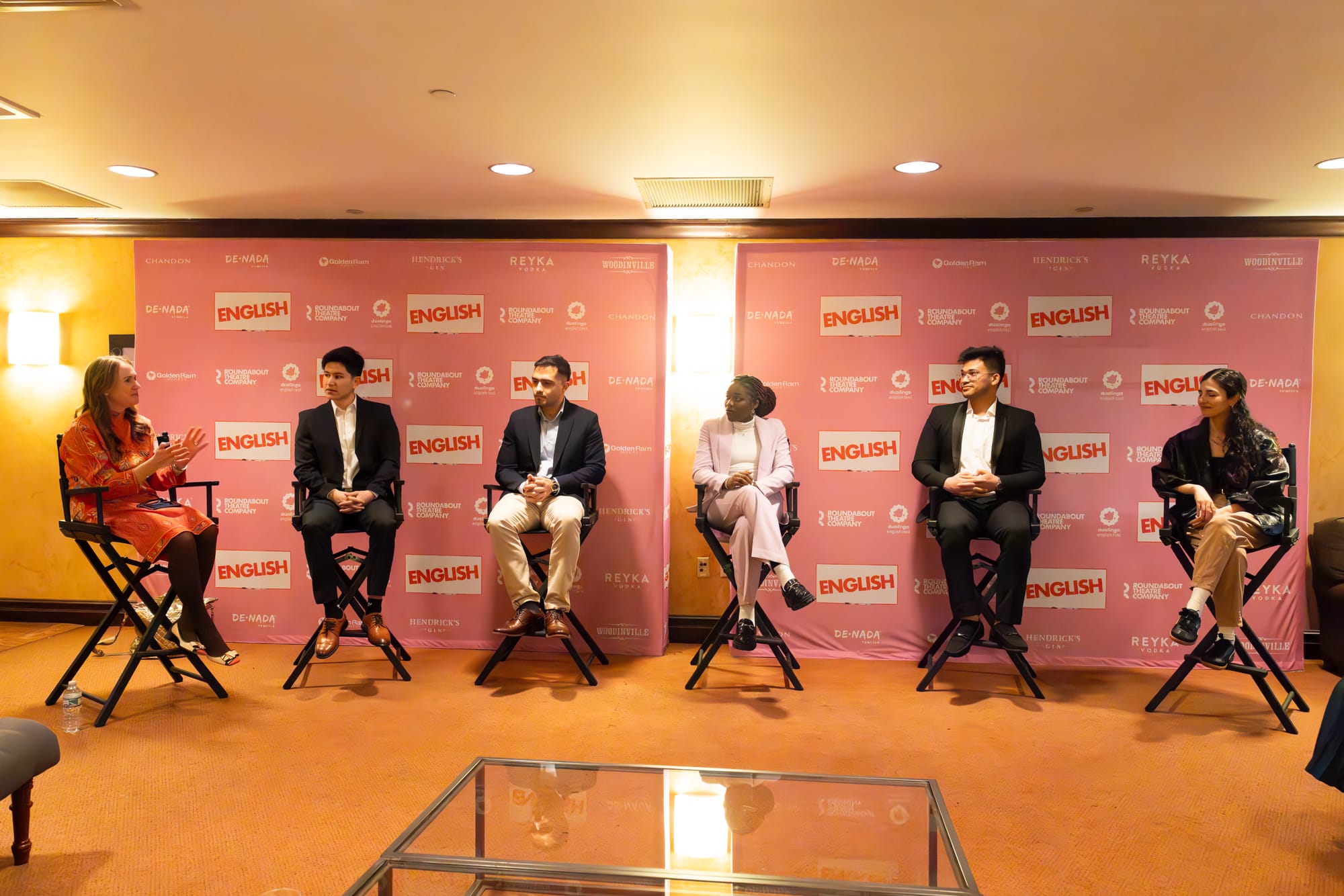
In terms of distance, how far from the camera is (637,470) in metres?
4.68

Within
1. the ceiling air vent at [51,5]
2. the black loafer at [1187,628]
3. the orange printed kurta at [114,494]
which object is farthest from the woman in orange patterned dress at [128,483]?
the black loafer at [1187,628]

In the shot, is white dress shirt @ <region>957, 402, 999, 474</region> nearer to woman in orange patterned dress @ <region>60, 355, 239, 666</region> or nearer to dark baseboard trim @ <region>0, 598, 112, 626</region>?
woman in orange patterned dress @ <region>60, 355, 239, 666</region>

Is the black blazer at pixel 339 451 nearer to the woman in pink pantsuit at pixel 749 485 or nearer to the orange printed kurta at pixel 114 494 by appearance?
the orange printed kurta at pixel 114 494

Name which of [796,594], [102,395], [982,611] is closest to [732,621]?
[796,594]

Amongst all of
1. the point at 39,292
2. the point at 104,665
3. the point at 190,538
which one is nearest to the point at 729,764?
the point at 190,538

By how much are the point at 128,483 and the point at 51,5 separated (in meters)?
1.92

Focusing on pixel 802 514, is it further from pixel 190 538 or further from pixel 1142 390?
pixel 190 538

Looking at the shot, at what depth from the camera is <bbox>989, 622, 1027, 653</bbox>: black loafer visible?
12.6 ft

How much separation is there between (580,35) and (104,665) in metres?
3.91

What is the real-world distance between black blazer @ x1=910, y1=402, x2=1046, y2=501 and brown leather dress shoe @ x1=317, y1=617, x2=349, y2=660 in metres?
2.90

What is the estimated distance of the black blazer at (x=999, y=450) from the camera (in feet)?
13.5

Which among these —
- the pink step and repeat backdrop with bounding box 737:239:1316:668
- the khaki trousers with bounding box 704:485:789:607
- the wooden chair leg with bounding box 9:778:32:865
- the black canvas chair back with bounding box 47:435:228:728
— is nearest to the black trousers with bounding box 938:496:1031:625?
the pink step and repeat backdrop with bounding box 737:239:1316:668

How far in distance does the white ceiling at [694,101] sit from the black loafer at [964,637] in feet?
7.03

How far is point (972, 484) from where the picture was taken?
402 cm
